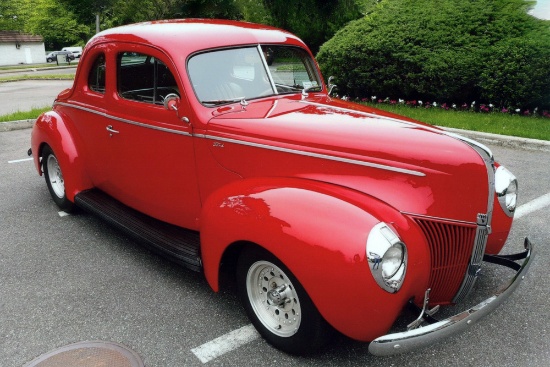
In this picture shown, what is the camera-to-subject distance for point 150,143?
3.79 metres

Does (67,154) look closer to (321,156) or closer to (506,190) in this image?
(321,156)

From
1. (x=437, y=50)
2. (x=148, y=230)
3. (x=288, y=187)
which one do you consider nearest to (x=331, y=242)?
(x=288, y=187)

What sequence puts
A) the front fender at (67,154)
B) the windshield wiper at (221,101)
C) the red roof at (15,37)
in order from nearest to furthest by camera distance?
the windshield wiper at (221,101)
the front fender at (67,154)
the red roof at (15,37)

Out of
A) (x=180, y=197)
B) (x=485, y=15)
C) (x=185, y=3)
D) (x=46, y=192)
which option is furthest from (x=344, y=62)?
(x=185, y=3)

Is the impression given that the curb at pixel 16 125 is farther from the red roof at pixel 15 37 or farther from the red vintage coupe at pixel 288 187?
the red roof at pixel 15 37

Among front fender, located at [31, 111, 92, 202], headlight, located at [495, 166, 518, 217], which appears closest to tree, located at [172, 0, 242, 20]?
front fender, located at [31, 111, 92, 202]

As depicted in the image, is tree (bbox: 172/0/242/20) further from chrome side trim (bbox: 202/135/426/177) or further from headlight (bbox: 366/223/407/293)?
headlight (bbox: 366/223/407/293)

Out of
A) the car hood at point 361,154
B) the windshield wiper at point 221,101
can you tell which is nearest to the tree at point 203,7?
the windshield wiper at point 221,101

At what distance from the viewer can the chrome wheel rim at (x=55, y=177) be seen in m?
5.18

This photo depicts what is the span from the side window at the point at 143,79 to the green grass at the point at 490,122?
18.7 ft

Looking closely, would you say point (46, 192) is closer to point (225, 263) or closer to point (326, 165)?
point (225, 263)

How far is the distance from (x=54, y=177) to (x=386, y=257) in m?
4.16

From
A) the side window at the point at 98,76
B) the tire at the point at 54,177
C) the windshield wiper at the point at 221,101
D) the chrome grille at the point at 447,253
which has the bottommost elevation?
the tire at the point at 54,177

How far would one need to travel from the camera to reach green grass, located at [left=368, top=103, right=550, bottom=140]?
7.54 meters
